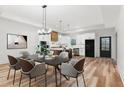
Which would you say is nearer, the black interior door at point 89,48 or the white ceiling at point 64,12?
the white ceiling at point 64,12

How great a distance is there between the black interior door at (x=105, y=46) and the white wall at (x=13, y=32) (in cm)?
539

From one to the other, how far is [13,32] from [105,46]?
22.9 ft

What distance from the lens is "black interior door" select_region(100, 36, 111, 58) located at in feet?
28.5

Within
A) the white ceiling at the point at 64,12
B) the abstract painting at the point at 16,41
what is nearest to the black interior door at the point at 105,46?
the white ceiling at the point at 64,12

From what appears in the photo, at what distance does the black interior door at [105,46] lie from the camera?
8.68 m

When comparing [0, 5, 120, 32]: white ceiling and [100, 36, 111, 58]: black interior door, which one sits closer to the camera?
[0, 5, 120, 32]: white ceiling

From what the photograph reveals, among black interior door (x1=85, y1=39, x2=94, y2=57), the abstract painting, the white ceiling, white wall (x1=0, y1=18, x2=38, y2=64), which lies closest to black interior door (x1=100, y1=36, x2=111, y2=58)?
black interior door (x1=85, y1=39, x2=94, y2=57)

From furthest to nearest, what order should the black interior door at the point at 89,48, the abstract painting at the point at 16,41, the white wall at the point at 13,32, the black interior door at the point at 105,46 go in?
the black interior door at the point at 89,48
the black interior door at the point at 105,46
the abstract painting at the point at 16,41
the white wall at the point at 13,32

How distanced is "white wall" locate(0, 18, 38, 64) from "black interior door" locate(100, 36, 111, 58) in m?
5.39

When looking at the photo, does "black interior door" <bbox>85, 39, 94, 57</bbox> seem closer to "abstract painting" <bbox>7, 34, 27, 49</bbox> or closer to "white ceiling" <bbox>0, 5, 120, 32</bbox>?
"white ceiling" <bbox>0, 5, 120, 32</bbox>

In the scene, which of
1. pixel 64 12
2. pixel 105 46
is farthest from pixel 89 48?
pixel 64 12

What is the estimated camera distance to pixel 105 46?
884cm

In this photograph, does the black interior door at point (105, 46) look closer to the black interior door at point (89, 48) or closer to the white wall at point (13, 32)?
the black interior door at point (89, 48)
